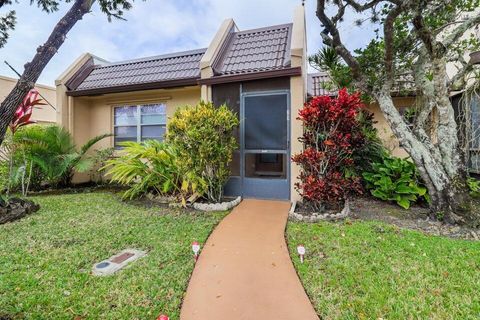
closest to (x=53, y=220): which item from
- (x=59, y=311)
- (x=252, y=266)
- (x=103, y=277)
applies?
(x=103, y=277)

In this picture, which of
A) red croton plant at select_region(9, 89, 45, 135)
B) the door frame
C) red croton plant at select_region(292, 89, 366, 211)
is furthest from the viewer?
the door frame

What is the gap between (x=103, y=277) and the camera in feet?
10.9

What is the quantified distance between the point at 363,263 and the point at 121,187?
8.29 metres

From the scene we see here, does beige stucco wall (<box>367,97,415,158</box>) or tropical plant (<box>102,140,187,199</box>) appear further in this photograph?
beige stucco wall (<box>367,97,415,158</box>)

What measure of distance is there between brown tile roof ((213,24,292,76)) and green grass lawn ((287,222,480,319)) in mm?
4572

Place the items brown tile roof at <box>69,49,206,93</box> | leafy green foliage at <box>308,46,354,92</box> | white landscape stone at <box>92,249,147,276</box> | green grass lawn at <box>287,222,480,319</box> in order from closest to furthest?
green grass lawn at <box>287,222,480,319</box>
white landscape stone at <box>92,249,147,276</box>
leafy green foliage at <box>308,46,354,92</box>
brown tile roof at <box>69,49,206,93</box>

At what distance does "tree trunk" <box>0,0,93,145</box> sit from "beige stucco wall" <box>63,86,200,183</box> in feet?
18.9

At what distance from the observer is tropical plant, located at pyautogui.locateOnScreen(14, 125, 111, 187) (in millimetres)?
7711

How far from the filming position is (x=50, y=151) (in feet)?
26.9

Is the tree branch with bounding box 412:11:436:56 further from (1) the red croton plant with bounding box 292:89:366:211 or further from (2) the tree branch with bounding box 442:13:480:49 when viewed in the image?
(1) the red croton plant with bounding box 292:89:366:211

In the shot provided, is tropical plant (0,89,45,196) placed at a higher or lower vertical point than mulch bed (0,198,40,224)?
higher

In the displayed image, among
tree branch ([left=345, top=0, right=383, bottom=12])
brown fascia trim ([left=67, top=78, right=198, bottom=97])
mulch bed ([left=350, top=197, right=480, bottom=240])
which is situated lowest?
mulch bed ([left=350, top=197, right=480, bottom=240])

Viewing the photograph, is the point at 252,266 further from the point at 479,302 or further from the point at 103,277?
the point at 479,302

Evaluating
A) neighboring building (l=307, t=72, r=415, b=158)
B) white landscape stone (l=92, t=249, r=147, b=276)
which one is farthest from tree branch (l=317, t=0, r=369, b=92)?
white landscape stone (l=92, t=249, r=147, b=276)
